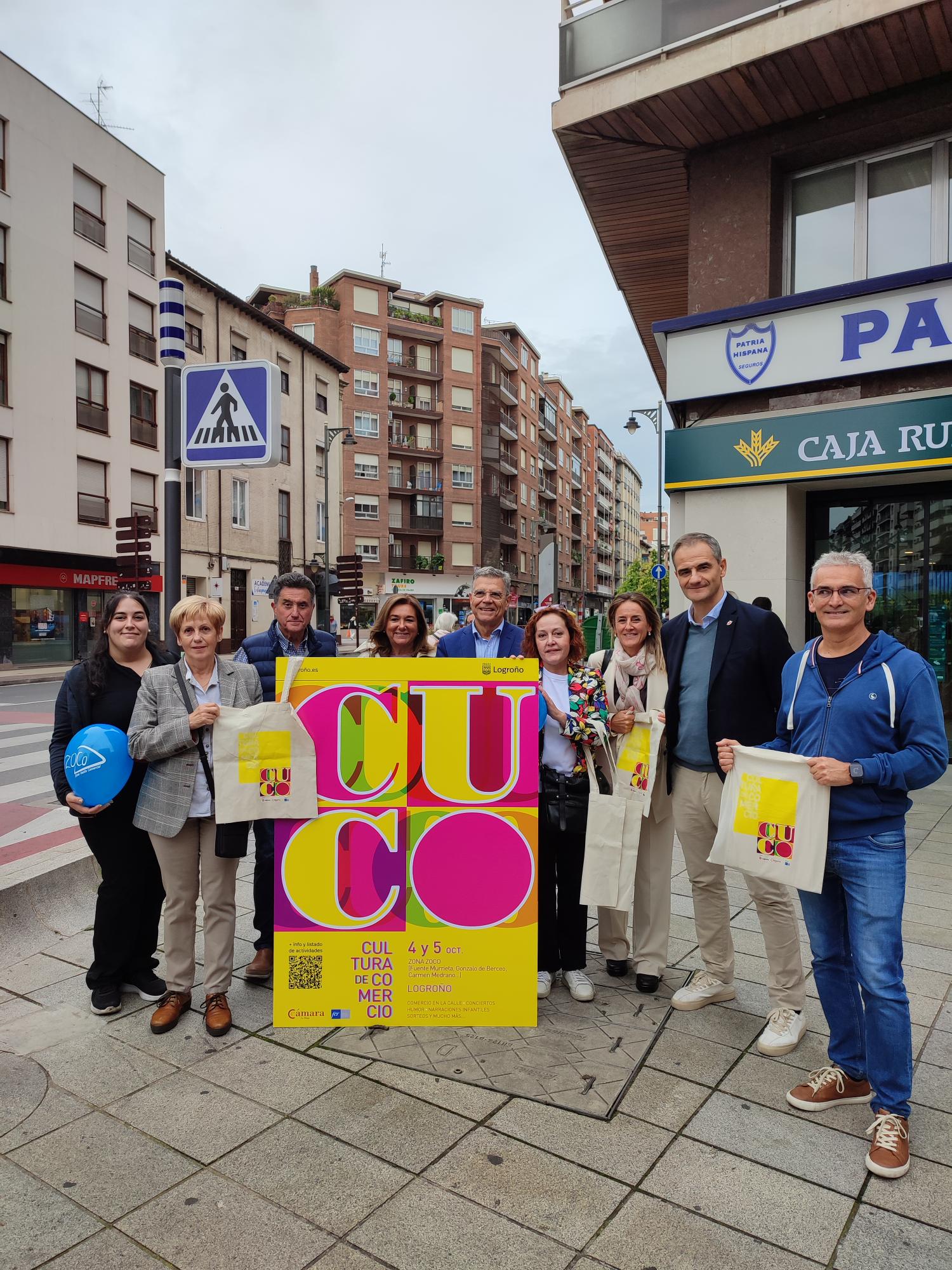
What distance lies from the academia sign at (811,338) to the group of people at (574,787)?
5.46 metres

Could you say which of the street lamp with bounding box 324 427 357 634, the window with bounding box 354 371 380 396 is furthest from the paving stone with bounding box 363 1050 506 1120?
the window with bounding box 354 371 380 396

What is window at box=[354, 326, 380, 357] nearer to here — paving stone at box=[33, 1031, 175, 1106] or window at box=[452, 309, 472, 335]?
window at box=[452, 309, 472, 335]

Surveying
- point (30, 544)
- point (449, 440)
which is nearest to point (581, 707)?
point (30, 544)

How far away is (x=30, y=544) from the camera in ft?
84.0

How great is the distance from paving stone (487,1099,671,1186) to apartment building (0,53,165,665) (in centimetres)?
2644

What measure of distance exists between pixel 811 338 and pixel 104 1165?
8569 mm

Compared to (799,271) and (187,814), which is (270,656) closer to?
(187,814)

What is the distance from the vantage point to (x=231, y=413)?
499cm

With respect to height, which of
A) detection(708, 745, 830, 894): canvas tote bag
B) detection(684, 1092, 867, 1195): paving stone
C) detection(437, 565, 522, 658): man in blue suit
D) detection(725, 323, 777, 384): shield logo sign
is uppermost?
detection(725, 323, 777, 384): shield logo sign

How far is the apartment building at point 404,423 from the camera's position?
50.8 metres

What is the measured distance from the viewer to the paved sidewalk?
7.27ft

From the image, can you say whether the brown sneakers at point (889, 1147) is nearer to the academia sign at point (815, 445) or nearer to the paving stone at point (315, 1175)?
the paving stone at point (315, 1175)

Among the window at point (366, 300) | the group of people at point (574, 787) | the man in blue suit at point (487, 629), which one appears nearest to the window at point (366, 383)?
the window at point (366, 300)

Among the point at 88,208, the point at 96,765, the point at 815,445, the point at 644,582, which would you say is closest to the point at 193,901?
the point at 96,765
